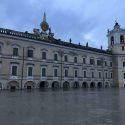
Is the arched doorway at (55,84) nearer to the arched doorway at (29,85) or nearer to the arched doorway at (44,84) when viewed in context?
the arched doorway at (44,84)

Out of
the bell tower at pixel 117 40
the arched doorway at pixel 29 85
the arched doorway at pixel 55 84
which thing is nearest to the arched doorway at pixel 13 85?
the arched doorway at pixel 29 85

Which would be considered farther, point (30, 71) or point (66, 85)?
point (66, 85)

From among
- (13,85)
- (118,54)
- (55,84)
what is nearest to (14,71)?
(13,85)

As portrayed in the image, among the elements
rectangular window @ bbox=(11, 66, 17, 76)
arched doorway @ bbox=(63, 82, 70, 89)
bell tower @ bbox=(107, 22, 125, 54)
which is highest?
bell tower @ bbox=(107, 22, 125, 54)

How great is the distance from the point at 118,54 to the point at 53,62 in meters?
24.7

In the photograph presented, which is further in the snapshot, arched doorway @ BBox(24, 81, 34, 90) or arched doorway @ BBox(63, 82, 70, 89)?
arched doorway @ BBox(63, 82, 70, 89)

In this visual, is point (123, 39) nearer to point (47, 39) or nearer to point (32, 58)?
point (47, 39)

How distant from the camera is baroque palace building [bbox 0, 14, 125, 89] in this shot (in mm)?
36969

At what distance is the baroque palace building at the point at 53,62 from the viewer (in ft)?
121

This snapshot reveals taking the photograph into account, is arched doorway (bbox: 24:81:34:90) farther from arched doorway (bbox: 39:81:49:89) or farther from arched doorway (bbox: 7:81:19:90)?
arched doorway (bbox: 39:81:49:89)

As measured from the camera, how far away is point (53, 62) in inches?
1722

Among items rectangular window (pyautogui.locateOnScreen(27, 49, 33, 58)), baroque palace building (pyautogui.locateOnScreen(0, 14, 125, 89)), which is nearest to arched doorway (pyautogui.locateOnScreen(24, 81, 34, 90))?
baroque palace building (pyautogui.locateOnScreen(0, 14, 125, 89))

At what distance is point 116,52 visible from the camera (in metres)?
60.6

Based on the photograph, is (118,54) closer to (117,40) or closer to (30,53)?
(117,40)
